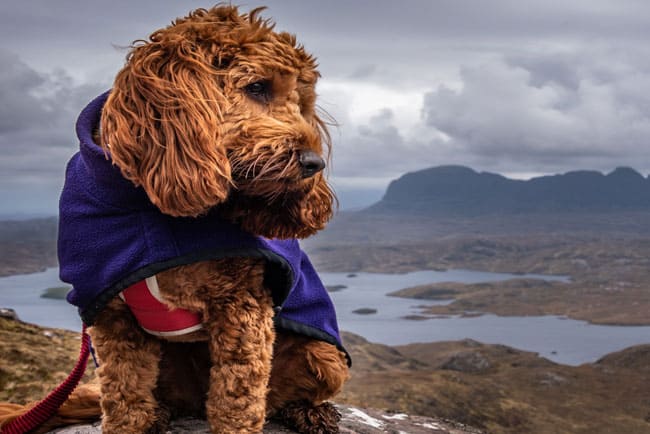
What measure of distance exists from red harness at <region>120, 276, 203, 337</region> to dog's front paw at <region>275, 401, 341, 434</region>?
4.24 feet

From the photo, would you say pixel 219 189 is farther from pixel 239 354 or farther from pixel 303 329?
pixel 303 329

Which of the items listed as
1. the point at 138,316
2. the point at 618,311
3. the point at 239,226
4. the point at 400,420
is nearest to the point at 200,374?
the point at 138,316

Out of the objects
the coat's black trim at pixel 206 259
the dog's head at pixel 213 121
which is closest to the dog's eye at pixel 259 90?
the dog's head at pixel 213 121

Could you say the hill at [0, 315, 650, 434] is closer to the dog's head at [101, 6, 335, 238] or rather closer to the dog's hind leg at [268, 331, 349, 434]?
the dog's hind leg at [268, 331, 349, 434]

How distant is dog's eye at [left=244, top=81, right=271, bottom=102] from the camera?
344 centimetres

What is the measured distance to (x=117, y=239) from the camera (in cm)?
383

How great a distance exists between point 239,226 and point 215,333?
0.66 m

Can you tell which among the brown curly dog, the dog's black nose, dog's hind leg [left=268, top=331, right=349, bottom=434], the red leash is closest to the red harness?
the brown curly dog

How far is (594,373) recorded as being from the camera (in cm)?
8700

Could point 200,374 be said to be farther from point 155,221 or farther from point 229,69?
point 229,69

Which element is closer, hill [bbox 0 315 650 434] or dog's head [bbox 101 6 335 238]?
dog's head [bbox 101 6 335 238]

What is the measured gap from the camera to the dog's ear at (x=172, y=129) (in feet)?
10.6

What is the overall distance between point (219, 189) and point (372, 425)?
408 centimetres

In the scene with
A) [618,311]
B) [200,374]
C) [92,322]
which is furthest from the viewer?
[618,311]
